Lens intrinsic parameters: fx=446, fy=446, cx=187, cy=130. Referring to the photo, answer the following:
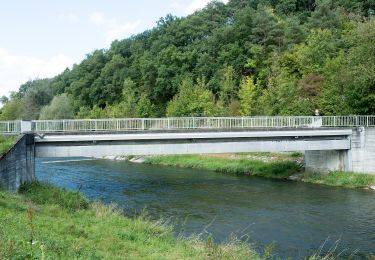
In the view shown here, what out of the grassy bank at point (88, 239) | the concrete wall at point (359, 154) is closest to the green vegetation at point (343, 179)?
the concrete wall at point (359, 154)

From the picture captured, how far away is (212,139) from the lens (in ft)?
110

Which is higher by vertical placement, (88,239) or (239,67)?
(239,67)

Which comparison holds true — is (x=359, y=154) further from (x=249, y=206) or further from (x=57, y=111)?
(x=57, y=111)

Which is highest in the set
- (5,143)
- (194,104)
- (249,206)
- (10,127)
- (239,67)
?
(239,67)

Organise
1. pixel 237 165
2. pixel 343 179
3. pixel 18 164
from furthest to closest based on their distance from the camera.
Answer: pixel 237 165 → pixel 343 179 → pixel 18 164

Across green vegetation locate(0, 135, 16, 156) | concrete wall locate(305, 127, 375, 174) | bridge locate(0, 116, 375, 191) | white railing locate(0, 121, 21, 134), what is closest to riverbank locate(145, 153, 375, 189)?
concrete wall locate(305, 127, 375, 174)

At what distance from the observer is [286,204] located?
28.3 metres

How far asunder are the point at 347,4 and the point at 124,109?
4672 cm

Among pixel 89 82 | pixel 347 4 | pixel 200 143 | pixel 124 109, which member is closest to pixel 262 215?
pixel 200 143

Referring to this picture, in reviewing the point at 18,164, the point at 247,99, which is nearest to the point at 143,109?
the point at 247,99

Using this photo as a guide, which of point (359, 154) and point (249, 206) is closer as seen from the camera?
point (249, 206)

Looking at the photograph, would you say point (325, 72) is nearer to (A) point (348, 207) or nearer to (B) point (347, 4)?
(A) point (348, 207)

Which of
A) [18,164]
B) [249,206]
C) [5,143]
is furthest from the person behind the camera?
[249,206]

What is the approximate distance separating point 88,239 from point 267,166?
32.6 meters
